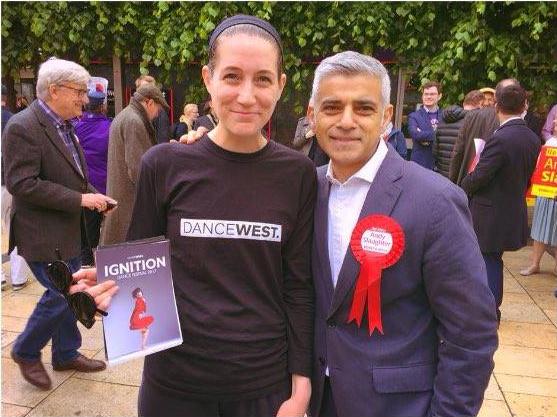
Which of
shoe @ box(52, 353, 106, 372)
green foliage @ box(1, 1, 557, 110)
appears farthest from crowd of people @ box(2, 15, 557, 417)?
green foliage @ box(1, 1, 557, 110)

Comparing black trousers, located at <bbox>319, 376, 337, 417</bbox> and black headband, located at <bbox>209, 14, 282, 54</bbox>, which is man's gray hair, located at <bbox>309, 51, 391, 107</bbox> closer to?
black headband, located at <bbox>209, 14, 282, 54</bbox>

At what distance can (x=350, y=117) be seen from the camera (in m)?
1.53

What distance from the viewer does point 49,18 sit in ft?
27.4

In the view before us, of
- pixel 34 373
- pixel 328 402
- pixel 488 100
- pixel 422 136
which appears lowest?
pixel 34 373

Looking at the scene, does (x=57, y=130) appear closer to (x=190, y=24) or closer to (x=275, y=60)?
(x=275, y=60)

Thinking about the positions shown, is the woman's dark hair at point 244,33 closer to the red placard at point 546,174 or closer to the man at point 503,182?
the man at point 503,182

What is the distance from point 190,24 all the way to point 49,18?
256 cm

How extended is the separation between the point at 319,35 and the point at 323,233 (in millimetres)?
6737

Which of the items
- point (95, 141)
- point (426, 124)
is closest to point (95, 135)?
point (95, 141)

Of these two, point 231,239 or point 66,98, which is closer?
point 231,239

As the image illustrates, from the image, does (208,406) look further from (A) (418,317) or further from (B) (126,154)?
(B) (126,154)

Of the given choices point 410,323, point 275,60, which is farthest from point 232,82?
point 410,323

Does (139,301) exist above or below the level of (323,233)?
below

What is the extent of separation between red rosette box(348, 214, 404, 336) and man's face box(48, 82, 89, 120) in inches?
95.1
